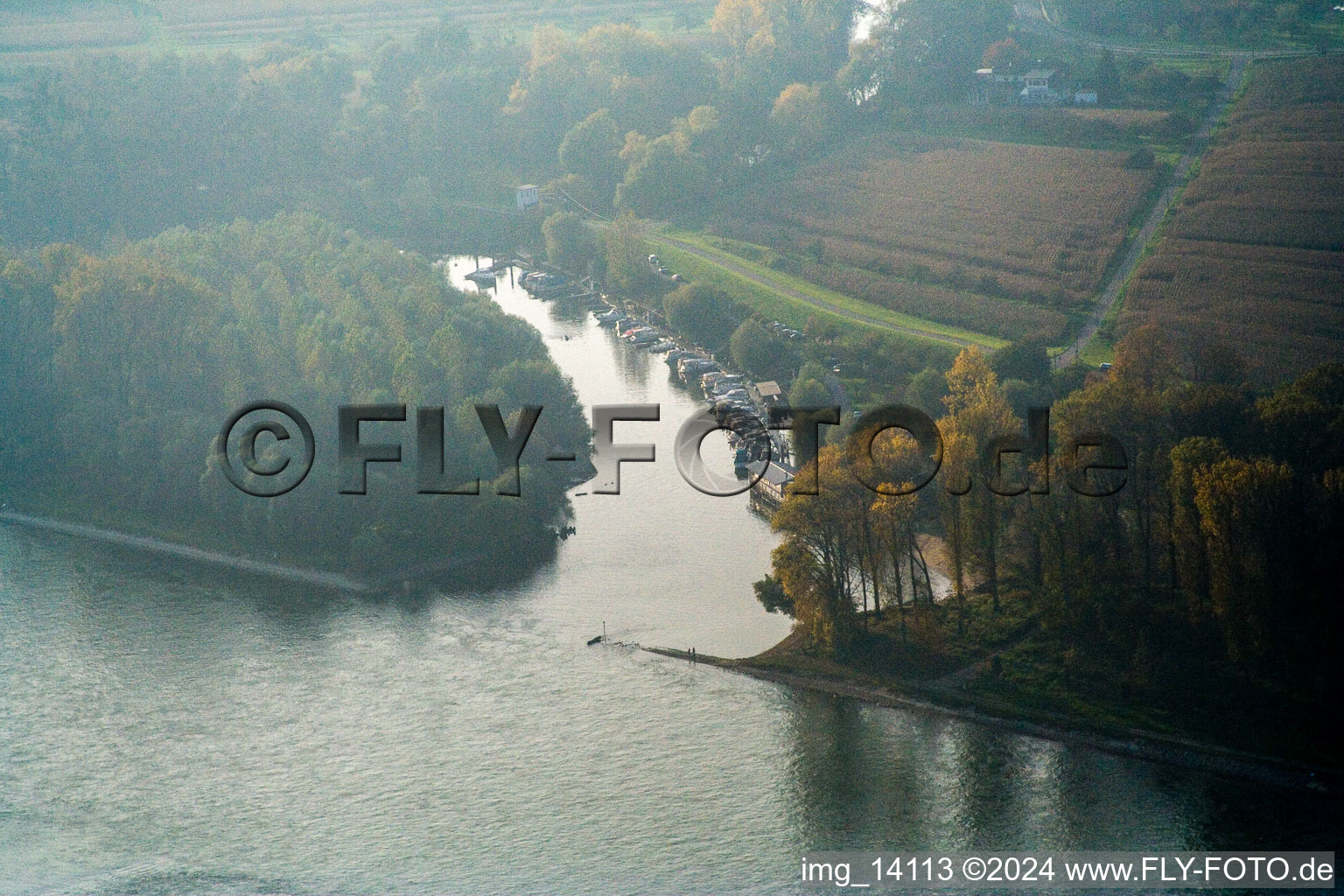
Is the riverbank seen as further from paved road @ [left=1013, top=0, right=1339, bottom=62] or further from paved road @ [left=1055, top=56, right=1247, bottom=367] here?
paved road @ [left=1013, top=0, right=1339, bottom=62]

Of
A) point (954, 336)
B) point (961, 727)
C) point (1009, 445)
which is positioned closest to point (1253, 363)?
point (954, 336)

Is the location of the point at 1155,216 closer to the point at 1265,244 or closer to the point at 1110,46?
the point at 1265,244

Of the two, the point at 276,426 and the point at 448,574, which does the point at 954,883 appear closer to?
the point at 448,574

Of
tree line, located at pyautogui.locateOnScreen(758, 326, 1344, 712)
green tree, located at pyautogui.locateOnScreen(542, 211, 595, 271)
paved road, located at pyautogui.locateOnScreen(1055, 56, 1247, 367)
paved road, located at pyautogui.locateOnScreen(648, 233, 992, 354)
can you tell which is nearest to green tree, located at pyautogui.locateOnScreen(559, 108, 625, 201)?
paved road, located at pyautogui.locateOnScreen(648, 233, 992, 354)

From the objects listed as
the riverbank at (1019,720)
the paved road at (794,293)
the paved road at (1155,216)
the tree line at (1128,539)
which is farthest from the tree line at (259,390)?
the paved road at (1155,216)

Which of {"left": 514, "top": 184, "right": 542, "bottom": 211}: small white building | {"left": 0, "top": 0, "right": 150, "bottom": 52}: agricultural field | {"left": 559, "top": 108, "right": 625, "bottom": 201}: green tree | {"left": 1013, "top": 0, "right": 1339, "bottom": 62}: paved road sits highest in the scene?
{"left": 0, "top": 0, "right": 150, "bottom": 52}: agricultural field
